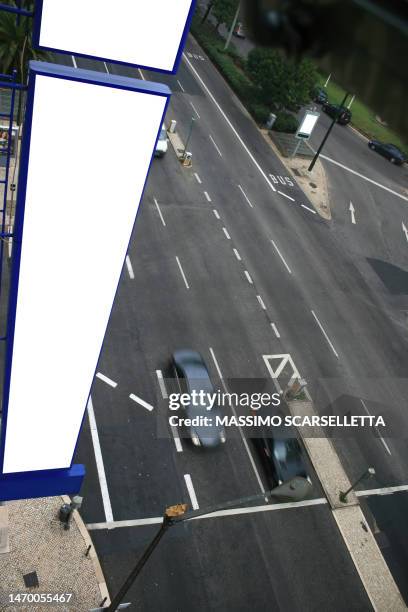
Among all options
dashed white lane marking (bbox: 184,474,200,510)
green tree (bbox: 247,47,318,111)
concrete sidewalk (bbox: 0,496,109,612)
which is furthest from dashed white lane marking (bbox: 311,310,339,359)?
green tree (bbox: 247,47,318,111)

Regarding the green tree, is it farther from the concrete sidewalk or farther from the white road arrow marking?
the concrete sidewalk

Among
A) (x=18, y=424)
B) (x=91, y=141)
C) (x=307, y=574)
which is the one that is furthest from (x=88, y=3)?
(x=307, y=574)

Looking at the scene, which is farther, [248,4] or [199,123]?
[199,123]

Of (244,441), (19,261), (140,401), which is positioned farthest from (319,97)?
(19,261)

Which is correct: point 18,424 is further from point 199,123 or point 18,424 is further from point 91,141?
point 199,123

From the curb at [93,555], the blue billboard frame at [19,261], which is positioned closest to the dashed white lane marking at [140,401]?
the curb at [93,555]

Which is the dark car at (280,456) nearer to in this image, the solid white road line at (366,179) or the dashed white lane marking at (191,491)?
the dashed white lane marking at (191,491)
